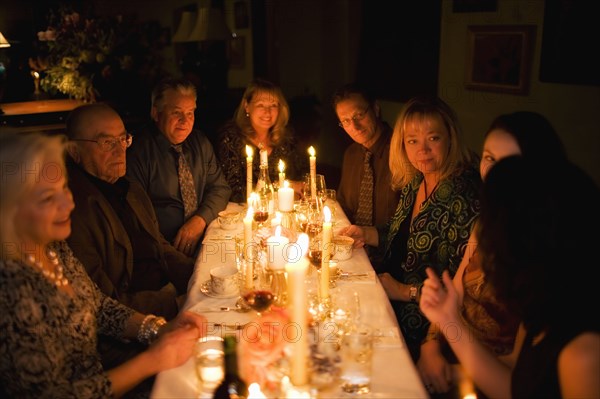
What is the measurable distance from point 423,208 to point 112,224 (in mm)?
1285

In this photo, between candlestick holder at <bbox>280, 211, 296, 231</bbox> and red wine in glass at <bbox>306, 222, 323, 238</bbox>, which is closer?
red wine in glass at <bbox>306, 222, 323, 238</bbox>

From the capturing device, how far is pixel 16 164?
1.38 m

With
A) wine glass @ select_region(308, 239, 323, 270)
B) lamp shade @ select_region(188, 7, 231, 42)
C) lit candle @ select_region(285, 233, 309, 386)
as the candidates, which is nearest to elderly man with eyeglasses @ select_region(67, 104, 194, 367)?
wine glass @ select_region(308, 239, 323, 270)

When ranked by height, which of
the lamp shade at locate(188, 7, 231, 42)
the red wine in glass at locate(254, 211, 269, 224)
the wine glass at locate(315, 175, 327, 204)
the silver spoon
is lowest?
the silver spoon

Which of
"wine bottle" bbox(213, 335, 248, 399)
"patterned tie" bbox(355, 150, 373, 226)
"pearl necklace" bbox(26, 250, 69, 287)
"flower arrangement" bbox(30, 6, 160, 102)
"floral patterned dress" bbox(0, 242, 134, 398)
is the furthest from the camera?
"flower arrangement" bbox(30, 6, 160, 102)

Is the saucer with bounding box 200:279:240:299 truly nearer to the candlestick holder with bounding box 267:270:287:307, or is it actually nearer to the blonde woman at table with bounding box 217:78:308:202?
the candlestick holder with bounding box 267:270:287:307

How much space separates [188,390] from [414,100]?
161 cm

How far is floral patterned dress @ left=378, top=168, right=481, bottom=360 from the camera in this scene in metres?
2.16

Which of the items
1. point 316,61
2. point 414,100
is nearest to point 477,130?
point 414,100

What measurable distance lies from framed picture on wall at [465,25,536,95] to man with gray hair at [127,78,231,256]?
2337 millimetres

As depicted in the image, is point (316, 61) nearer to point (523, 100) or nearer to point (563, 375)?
point (523, 100)

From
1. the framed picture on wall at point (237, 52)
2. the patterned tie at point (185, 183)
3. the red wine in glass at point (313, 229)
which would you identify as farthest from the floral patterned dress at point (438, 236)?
the framed picture on wall at point (237, 52)

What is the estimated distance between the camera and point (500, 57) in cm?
412

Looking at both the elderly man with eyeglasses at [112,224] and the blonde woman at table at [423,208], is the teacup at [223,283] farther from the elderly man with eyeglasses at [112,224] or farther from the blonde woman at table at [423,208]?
the blonde woman at table at [423,208]
